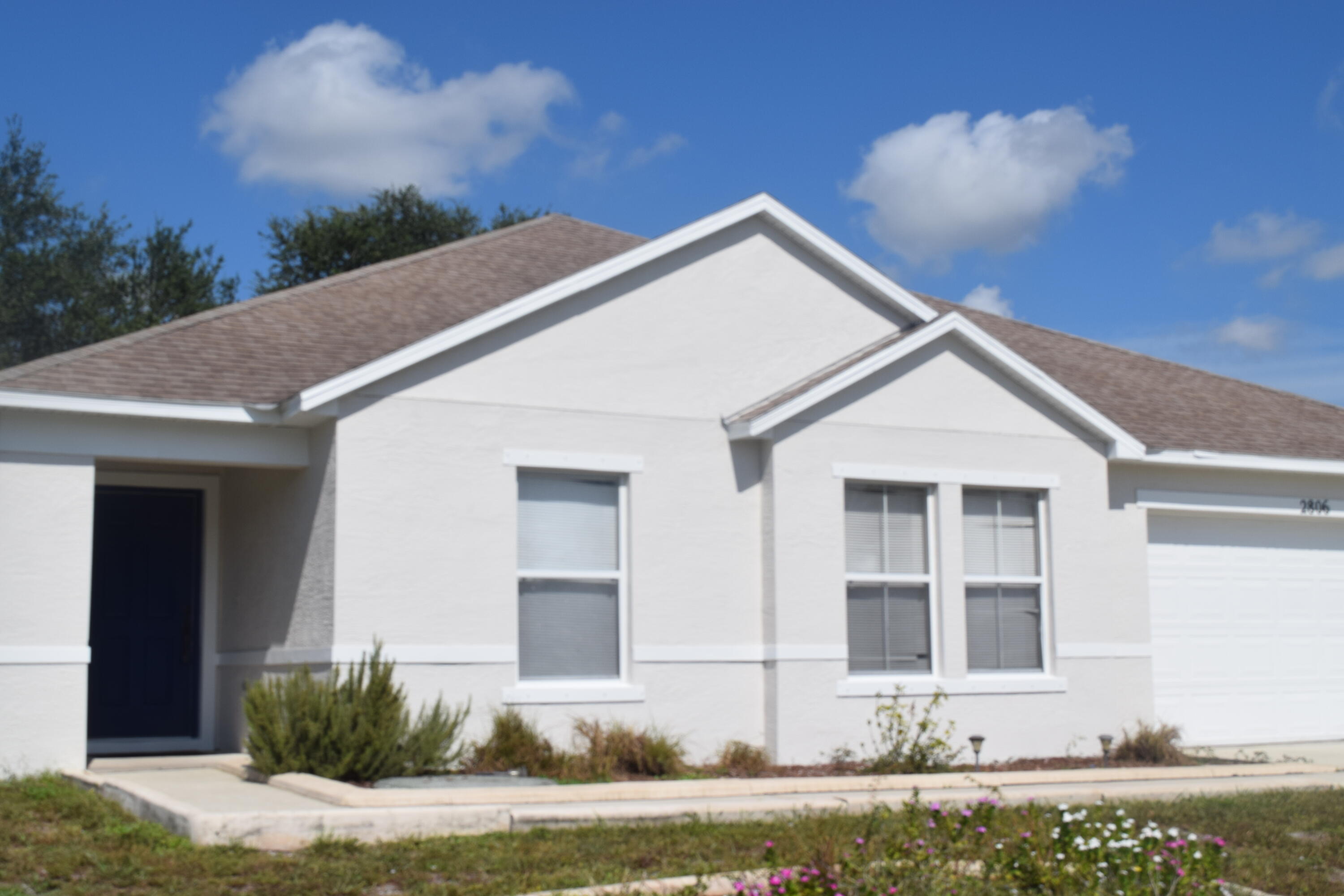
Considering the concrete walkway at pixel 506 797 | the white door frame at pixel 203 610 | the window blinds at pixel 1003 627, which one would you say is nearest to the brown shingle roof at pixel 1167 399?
the window blinds at pixel 1003 627

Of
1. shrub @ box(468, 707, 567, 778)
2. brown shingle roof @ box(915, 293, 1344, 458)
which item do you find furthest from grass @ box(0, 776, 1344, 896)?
brown shingle roof @ box(915, 293, 1344, 458)

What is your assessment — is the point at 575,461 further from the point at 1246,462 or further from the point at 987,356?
the point at 1246,462

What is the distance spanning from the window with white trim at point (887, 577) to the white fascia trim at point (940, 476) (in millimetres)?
196

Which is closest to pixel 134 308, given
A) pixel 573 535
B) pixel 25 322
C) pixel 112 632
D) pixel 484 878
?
pixel 25 322

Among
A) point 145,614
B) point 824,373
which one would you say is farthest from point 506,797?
point 824,373

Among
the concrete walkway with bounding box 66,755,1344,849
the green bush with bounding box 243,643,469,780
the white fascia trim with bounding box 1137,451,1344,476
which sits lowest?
the concrete walkway with bounding box 66,755,1344,849

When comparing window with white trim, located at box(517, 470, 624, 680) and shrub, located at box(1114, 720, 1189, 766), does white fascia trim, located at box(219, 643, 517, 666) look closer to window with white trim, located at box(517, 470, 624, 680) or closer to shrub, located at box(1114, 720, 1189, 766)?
window with white trim, located at box(517, 470, 624, 680)

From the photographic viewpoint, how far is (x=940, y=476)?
13.6 m

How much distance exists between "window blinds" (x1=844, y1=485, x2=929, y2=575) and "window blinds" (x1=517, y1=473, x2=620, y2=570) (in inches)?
91.1

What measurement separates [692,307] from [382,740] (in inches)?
209

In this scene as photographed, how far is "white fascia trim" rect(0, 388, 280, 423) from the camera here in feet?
36.0

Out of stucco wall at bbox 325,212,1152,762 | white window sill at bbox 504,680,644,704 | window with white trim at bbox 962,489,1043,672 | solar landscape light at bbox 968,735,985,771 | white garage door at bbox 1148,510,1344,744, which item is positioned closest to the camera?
stucco wall at bbox 325,212,1152,762

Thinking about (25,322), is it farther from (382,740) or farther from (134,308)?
(382,740)

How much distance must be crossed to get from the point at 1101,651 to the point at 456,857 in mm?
8528
